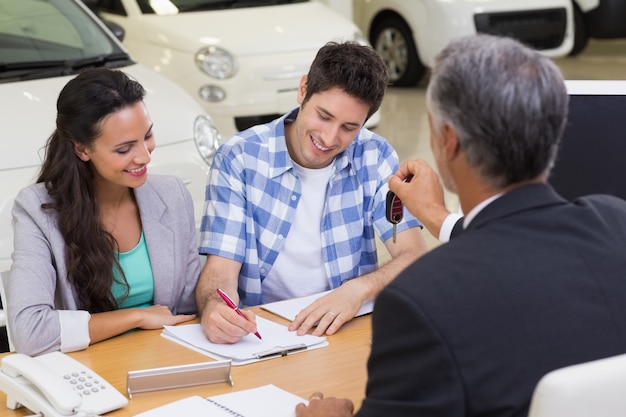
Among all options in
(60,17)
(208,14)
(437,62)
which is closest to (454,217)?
(437,62)

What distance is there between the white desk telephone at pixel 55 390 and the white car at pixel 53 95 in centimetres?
165

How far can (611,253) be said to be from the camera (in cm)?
171

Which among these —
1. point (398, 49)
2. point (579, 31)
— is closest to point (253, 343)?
point (398, 49)

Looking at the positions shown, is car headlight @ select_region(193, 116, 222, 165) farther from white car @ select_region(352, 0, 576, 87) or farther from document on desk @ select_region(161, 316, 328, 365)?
white car @ select_region(352, 0, 576, 87)

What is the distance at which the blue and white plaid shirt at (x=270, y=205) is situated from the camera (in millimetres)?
2992

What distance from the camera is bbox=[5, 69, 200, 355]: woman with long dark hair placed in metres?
2.54

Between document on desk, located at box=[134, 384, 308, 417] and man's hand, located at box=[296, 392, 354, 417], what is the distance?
0.06 metres

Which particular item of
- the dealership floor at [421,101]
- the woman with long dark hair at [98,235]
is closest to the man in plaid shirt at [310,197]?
the woman with long dark hair at [98,235]

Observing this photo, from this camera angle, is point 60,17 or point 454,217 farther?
point 60,17

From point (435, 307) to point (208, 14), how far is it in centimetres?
546

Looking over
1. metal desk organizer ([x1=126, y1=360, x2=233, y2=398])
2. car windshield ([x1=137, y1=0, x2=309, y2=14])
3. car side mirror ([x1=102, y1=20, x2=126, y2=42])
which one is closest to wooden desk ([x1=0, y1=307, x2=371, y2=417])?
metal desk organizer ([x1=126, y1=360, x2=233, y2=398])

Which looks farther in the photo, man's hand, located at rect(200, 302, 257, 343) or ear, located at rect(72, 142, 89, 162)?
ear, located at rect(72, 142, 89, 162)

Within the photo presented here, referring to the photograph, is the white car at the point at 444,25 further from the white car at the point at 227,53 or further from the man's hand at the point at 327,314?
the man's hand at the point at 327,314

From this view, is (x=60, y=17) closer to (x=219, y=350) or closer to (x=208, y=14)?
(x=208, y=14)
